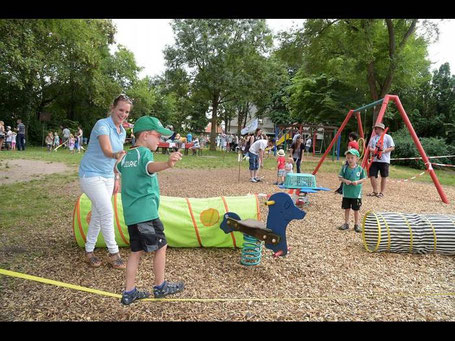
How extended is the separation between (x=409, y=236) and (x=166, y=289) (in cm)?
334

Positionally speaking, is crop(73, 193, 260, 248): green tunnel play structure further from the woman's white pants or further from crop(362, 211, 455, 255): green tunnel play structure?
crop(362, 211, 455, 255): green tunnel play structure

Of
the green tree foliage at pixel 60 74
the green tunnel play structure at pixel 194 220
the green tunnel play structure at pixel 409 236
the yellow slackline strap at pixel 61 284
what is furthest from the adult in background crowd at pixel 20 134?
the green tunnel play structure at pixel 409 236

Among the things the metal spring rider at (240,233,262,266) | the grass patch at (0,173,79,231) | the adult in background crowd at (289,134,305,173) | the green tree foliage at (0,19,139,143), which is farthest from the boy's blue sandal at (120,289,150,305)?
the adult in background crowd at (289,134,305,173)

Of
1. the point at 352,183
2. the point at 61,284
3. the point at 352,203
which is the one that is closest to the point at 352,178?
the point at 352,183

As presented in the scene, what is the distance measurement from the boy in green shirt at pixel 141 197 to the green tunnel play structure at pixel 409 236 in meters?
3.04

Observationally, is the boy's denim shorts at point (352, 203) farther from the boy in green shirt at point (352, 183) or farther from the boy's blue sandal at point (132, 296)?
the boy's blue sandal at point (132, 296)

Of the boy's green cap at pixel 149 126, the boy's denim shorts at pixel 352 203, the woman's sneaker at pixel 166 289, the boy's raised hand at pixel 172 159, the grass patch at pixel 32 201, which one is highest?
the boy's green cap at pixel 149 126

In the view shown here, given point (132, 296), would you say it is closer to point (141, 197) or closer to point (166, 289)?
point (166, 289)

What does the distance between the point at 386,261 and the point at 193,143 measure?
761 inches

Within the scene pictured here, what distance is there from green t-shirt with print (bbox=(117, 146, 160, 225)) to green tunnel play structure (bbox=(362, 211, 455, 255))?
125 inches

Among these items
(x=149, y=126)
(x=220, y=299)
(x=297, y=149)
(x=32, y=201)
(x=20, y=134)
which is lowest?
(x=32, y=201)

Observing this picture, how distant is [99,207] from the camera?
11.8 ft

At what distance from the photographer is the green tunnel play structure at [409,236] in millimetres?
4586
